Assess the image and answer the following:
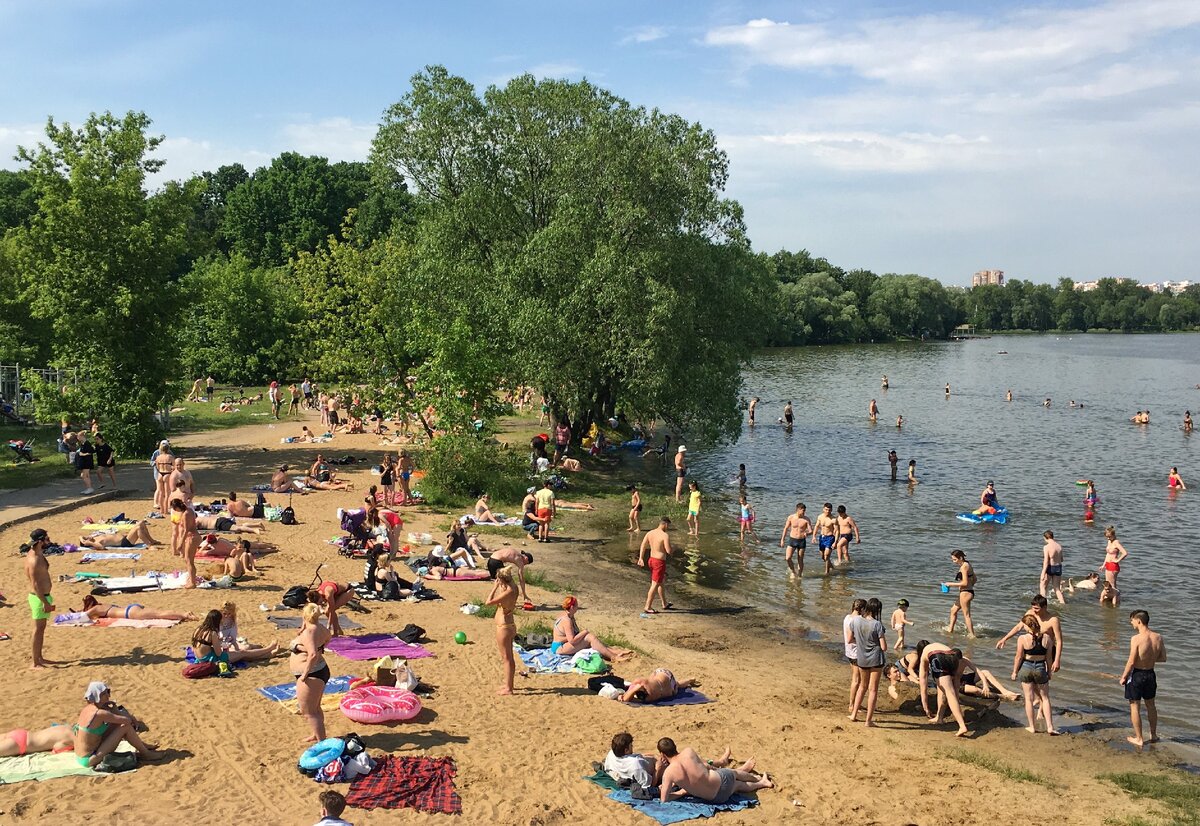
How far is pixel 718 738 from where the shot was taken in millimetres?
11828

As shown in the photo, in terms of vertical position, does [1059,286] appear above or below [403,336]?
above

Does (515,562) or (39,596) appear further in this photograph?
(515,562)

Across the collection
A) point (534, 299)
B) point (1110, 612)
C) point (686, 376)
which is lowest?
point (1110, 612)

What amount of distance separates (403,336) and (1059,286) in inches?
7519

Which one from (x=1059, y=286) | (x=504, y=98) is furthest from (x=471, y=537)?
(x=1059, y=286)

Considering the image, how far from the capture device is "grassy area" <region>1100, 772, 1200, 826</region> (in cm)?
1017

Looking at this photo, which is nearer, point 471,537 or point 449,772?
point 449,772

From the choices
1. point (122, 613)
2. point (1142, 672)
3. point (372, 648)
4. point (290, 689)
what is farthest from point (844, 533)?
point (122, 613)

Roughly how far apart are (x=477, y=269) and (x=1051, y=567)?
19.5m

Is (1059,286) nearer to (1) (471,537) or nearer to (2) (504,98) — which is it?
(2) (504,98)

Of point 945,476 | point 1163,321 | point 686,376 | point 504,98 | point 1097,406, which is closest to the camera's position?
point 686,376

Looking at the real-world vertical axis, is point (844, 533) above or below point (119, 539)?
below

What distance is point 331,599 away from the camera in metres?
14.0

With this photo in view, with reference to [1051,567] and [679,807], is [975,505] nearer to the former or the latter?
[1051,567]
